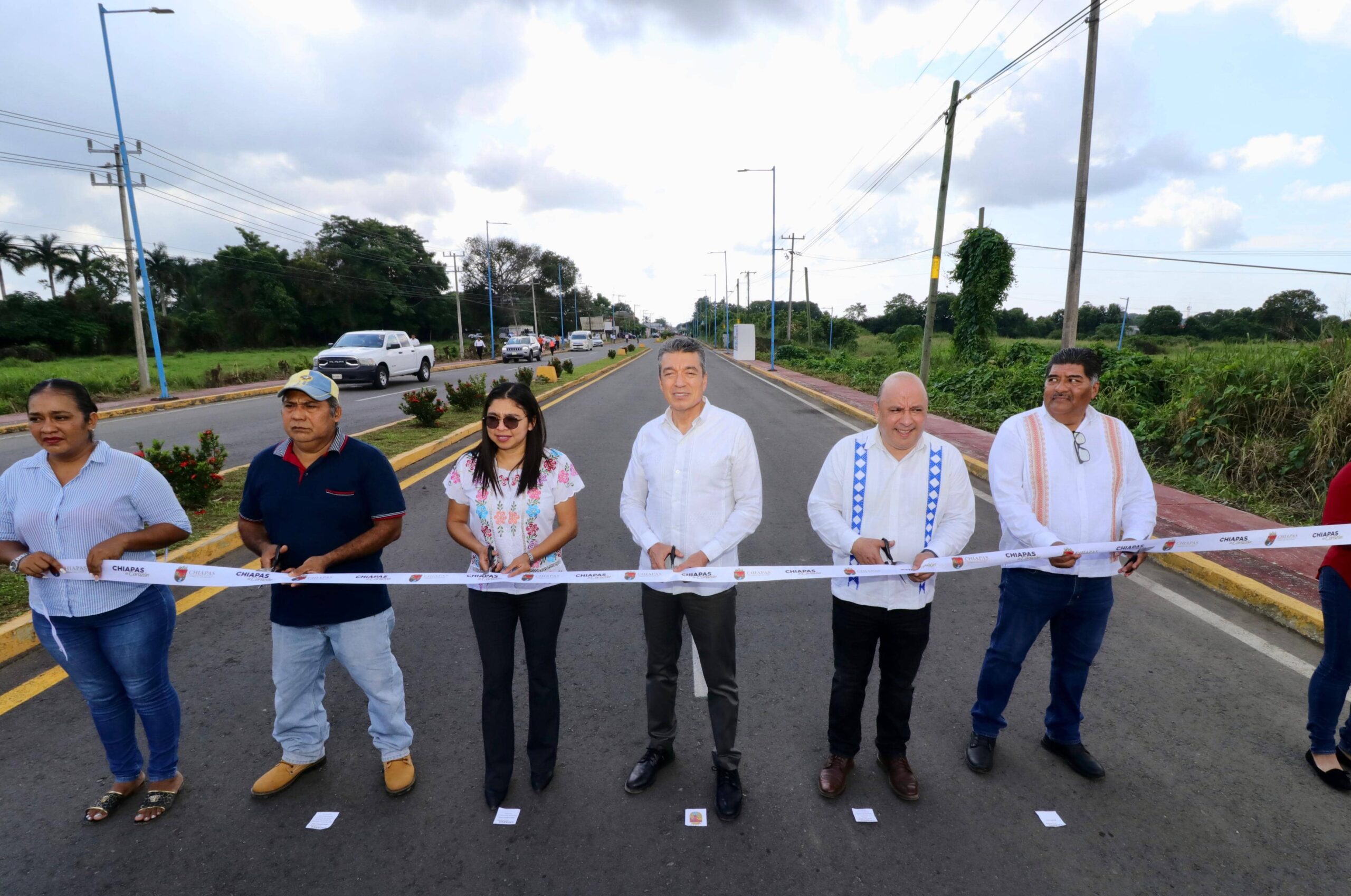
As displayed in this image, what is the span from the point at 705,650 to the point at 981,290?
81.7 ft

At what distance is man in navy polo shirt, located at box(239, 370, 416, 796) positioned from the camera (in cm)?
267

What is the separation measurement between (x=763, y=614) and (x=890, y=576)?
6.55 ft

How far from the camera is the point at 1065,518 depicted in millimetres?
2863

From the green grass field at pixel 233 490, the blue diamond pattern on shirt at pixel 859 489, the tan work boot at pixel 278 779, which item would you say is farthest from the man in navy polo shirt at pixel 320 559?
the green grass field at pixel 233 490

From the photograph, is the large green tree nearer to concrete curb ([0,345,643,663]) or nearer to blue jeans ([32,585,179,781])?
concrete curb ([0,345,643,663])

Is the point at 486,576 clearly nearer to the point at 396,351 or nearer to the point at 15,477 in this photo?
the point at 15,477

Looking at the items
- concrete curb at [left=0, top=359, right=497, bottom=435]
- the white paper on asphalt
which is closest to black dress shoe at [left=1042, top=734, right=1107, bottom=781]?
the white paper on asphalt

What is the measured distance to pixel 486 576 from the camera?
2.73 metres

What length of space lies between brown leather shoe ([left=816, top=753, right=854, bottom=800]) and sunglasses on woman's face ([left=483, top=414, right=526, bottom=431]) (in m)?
1.95

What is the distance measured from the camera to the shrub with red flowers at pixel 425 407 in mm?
11609

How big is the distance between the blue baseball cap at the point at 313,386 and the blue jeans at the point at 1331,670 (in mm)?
4149

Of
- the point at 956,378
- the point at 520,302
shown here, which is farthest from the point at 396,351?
the point at 520,302

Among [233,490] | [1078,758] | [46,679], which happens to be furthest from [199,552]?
[1078,758]

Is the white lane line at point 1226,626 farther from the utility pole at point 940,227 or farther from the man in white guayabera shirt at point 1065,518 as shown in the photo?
the utility pole at point 940,227
